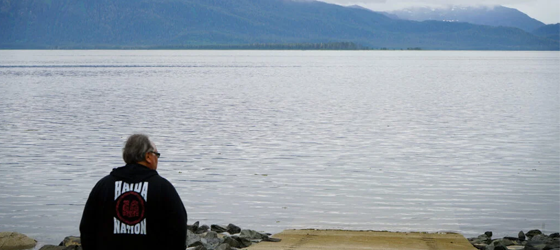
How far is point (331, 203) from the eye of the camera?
16.8m

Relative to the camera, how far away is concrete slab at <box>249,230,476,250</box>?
11.5 meters

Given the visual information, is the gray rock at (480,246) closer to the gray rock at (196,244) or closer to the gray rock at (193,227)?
the gray rock at (196,244)

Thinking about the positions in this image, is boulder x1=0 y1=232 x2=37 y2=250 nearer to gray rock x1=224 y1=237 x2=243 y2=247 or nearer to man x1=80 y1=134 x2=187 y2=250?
gray rock x1=224 y1=237 x2=243 y2=247

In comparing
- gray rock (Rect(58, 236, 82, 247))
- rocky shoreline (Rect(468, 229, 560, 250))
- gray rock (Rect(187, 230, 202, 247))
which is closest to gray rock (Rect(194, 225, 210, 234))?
gray rock (Rect(187, 230, 202, 247))

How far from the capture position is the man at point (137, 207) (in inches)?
223

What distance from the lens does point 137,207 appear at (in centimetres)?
567

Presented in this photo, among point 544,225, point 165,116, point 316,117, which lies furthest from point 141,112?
point 544,225

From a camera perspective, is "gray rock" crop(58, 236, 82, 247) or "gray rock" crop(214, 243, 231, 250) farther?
"gray rock" crop(58, 236, 82, 247)

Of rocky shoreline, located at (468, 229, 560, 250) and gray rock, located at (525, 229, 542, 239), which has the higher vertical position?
rocky shoreline, located at (468, 229, 560, 250)

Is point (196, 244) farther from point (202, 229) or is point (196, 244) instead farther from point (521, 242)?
point (521, 242)

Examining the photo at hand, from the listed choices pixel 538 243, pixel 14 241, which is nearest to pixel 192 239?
pixel 14 241

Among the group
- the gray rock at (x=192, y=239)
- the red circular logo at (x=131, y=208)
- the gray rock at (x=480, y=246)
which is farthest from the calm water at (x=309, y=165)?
the red circular logo at (x=131, y=208)

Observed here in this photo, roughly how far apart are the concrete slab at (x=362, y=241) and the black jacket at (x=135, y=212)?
221 inches

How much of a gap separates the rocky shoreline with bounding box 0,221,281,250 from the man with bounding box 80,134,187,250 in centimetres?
550
